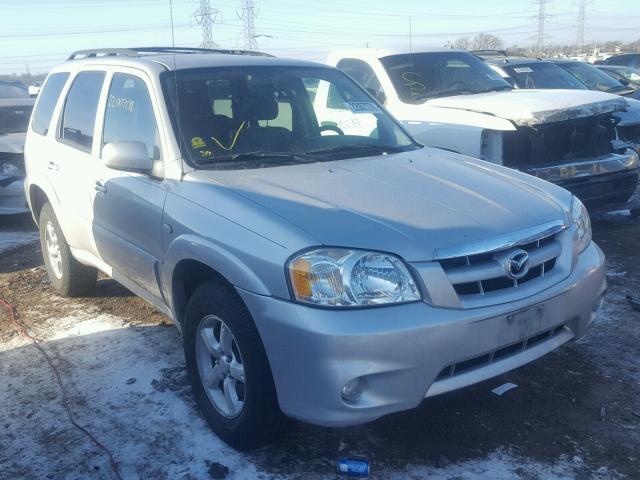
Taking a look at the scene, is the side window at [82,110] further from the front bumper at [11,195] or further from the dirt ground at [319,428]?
the front bumper at [11,195]

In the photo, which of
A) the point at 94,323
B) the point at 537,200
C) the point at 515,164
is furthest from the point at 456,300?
the point at 515,164

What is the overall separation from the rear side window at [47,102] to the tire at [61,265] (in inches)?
25.1

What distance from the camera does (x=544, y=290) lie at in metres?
3.23

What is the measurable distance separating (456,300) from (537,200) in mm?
935

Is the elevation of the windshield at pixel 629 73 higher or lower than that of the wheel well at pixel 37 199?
higher

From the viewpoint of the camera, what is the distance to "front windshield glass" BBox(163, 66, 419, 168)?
398 centimetres

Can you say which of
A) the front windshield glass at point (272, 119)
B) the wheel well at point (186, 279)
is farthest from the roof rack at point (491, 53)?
the wheel well at point (186, 279)

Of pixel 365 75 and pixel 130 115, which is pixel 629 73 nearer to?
pixel 365 75

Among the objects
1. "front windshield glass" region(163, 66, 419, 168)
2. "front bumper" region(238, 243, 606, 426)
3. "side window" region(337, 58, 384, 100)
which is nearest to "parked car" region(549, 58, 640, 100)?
"side window" region(337, 58, 384, 100)

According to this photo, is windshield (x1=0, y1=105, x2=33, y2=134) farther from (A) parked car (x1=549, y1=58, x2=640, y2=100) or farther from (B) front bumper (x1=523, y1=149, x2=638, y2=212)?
(A) parked car (x1=549, y1=58, x2=640, y2=100)

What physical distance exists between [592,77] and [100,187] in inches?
385

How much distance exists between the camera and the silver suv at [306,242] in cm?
289

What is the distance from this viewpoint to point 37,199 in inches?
230

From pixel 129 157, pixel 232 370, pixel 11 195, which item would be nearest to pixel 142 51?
pixel 129 157
